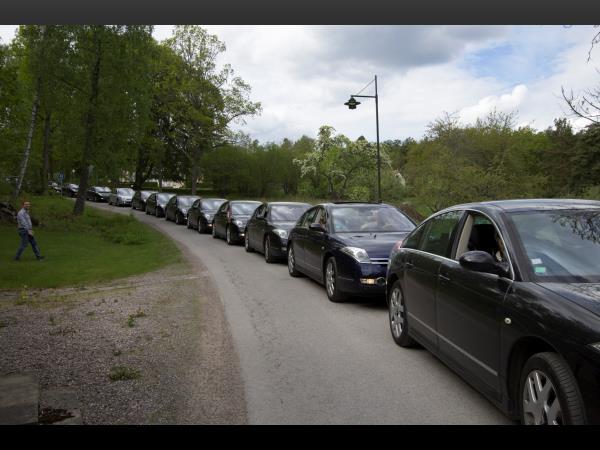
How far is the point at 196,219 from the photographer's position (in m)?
24.6

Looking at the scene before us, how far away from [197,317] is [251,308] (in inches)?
38.8

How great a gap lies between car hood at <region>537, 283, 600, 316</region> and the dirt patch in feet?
7.83

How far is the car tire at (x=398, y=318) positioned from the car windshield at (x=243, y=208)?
43.9ft

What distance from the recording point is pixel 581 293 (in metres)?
3.33

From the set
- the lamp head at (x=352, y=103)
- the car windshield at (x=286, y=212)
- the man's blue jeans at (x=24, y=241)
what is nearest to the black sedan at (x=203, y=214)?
the lamp head at (x=352, y=103)

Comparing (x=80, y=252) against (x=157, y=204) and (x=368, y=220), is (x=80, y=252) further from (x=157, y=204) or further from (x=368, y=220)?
(x=157, y=204)

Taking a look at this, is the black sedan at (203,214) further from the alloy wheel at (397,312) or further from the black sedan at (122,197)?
the black sedan at (122,197)

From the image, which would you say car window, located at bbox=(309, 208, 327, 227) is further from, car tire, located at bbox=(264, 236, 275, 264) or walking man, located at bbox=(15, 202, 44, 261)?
walking man, located at bbox=(15, 202, 44, 261)

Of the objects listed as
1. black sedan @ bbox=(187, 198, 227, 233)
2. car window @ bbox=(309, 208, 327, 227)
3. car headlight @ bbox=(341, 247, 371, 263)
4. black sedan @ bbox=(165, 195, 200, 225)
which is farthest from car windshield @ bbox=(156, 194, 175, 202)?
car headlight @ bbox=(341, 247, 371, 263)

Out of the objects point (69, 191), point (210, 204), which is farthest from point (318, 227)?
point (69, 191)

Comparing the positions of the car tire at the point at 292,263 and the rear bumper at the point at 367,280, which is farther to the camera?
the car tire at the point at 292,263

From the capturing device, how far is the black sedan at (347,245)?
8250 millimetres

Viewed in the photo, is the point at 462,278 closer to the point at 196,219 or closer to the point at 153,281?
the point at 153,281

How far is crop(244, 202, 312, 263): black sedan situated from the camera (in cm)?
1377
